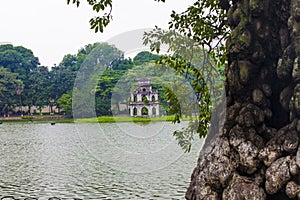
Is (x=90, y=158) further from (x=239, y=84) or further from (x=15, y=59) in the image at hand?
(x=15, y=59)

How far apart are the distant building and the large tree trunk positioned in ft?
111

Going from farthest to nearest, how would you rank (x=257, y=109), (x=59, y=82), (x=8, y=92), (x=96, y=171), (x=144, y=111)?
(x=59, y=82), (x=8, y=92), (x=144, y=111), (x=96, y=171), (x=257, y=109)

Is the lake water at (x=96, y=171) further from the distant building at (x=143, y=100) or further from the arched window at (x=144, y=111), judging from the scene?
the arched window at (x=144, y=111)

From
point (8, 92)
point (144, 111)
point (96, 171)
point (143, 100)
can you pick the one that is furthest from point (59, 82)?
point (96, 171)

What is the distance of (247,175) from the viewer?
557 cm

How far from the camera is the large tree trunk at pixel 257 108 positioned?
17.5 ft

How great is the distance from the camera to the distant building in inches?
1603

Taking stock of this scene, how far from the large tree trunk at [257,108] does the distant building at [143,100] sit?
111 feet

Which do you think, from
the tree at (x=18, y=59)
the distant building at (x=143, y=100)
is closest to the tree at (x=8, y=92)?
the tree at (x=18, y=59)

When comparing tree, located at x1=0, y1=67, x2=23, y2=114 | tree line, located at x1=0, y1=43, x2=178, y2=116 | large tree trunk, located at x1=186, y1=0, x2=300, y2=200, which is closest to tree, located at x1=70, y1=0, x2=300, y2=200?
large tree trunk, located at x1=186, y1=0, x2=300, y2=200

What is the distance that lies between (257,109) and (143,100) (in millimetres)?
34893

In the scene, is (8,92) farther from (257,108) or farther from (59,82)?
(257,108)

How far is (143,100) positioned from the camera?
40.5 m

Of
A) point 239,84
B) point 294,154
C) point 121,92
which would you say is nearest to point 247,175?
point 294,154
